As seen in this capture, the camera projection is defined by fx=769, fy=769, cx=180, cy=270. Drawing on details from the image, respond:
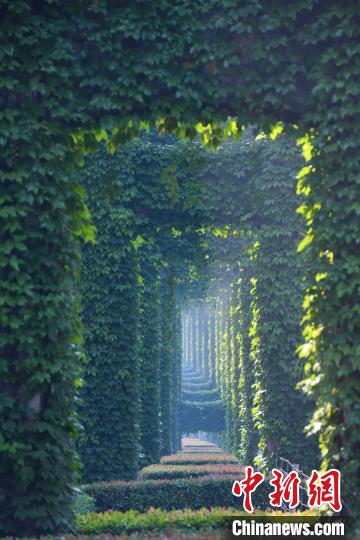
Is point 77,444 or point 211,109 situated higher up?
point 211,109

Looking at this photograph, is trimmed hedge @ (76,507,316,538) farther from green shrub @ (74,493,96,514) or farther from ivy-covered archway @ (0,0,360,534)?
green shrub @ (74,493,96,514)

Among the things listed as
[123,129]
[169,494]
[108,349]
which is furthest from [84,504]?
[123,129]

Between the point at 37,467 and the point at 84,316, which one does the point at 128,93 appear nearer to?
the point at 37,467

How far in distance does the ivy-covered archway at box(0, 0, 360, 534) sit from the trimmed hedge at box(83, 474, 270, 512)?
7877 mm

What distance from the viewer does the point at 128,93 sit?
9.42 m

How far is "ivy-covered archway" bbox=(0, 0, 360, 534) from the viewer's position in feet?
28.7

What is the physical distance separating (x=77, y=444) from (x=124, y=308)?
3.36 m

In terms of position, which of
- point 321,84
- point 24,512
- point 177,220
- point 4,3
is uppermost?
point 177,220

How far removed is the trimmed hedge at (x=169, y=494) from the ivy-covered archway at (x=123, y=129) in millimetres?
7877

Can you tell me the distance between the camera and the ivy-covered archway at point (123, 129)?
8.76 m

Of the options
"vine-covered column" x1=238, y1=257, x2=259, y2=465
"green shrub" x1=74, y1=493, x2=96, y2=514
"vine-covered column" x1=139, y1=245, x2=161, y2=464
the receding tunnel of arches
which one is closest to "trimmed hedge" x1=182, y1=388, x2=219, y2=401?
"vine-covered column" x1=238, y1=257, x2=259, y2=465

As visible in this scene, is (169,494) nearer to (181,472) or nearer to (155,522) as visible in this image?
(181,472)

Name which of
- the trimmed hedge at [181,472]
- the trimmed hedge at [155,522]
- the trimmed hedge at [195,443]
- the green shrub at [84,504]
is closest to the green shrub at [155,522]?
the trimmed hedge at [155,522]

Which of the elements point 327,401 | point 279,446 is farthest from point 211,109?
point 279,446
